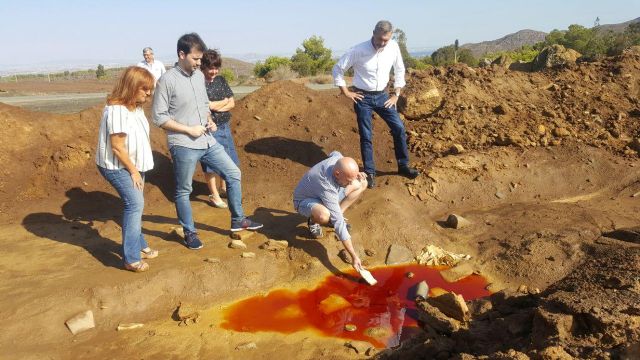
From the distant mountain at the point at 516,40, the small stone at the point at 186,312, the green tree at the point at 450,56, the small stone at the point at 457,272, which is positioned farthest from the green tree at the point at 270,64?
the distant mountain at the point at 516,40

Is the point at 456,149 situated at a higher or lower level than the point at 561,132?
lower

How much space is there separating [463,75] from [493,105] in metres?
0.95

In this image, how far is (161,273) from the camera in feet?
13.6

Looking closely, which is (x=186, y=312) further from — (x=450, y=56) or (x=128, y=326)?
(x=450, y=56)

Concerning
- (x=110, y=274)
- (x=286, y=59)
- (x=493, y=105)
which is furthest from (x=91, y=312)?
(x=286, y=59)

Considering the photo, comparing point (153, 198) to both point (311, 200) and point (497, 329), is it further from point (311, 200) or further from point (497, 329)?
point (497, 329)

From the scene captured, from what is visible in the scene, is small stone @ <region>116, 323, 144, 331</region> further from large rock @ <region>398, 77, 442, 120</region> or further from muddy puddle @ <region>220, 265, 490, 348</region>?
large rock @ <region>398, 77, 442, 120</region>

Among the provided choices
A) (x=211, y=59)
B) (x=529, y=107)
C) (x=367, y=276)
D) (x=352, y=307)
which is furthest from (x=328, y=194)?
(x=529, y=107)

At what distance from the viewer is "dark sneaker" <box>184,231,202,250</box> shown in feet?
15.0

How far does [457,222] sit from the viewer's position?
517 centimetres

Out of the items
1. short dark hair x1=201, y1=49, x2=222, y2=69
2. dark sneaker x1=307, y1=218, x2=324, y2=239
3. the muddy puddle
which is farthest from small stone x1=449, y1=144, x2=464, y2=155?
short dark hair x1=201, y1=49, x2=222, y2=69

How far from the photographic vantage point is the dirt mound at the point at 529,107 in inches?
269

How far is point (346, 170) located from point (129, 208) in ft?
5.82

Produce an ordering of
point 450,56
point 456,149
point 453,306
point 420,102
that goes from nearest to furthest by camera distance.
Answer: point 453,306 < point 456,149 < point 420,102 < point 450,56
